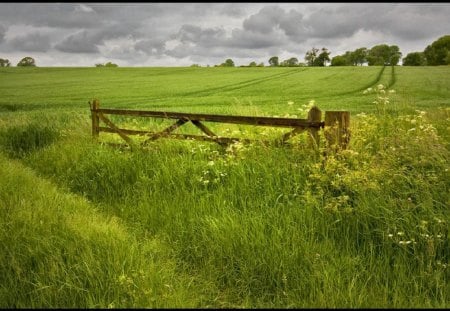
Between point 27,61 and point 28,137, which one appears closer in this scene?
point 28,137

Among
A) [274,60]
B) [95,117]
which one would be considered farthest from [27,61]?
[95,117]

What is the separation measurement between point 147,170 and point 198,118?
141 cm

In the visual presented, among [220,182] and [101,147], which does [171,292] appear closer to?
[220,182]

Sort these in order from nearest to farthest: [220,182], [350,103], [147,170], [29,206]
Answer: [29,206] → [220,182] → [147,170] → [350,103]

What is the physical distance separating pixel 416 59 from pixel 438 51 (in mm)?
11092

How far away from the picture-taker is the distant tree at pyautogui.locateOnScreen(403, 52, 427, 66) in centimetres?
9031

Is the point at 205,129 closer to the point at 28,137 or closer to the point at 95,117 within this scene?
the point at 95,117

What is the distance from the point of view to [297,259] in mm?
3693

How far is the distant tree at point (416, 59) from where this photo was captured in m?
90.3

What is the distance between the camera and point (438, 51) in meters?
80.8

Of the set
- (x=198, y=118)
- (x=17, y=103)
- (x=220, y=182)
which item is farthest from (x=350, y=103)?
(x=17, y=103)

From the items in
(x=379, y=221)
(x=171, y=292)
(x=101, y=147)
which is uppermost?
(x=101, y=147)

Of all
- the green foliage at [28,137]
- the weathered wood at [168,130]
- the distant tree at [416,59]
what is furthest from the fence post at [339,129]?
the distant tree at [416,59]

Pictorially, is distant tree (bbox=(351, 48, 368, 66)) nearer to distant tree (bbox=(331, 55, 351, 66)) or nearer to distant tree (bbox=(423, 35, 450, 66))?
distant tree (bbox=(331, 55, 351, 66))
